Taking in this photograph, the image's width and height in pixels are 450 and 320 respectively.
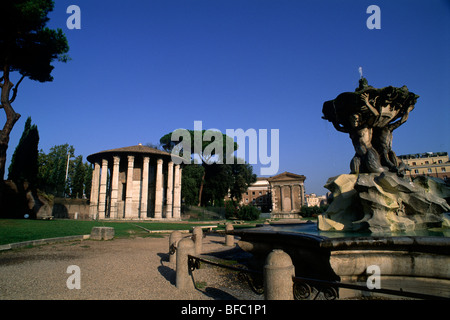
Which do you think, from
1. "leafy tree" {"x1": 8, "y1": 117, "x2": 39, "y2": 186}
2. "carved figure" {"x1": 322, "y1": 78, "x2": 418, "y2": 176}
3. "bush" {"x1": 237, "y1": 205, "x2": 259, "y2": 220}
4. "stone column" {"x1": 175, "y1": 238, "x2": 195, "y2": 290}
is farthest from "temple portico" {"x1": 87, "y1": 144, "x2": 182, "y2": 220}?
"carved figure" {"x1": 322, "y1": 78, "x2": 418, "y2": 176}

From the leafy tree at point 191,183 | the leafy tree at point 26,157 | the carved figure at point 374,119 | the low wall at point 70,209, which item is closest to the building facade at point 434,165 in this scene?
the leafy tree at point 191,183

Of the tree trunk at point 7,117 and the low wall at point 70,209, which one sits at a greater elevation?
the tree trunk at point 7,117

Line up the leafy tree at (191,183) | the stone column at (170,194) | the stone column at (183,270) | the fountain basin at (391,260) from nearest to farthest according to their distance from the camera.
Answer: the fountain basin at (391,260) < the stone column at (183,270) < the stone column at (170,194) < the leafy tree at (191,183)

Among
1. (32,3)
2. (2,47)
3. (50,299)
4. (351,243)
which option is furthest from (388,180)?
(2,47)

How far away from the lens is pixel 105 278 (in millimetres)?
5492

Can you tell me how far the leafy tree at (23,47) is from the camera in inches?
754

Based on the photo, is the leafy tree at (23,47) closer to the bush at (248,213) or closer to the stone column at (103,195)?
the stone column at (103,195)

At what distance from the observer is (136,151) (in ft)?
108

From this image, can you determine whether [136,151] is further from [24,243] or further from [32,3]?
[24,243]

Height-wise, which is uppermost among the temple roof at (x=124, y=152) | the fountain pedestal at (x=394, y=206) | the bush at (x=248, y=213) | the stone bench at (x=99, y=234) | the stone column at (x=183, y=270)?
the temple roof at (x=124, y=152)

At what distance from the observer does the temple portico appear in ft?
107

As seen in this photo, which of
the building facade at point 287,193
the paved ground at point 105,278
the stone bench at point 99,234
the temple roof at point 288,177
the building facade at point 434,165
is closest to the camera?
the paved ground at point 105,278

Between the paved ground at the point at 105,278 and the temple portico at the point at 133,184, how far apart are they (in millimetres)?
25175

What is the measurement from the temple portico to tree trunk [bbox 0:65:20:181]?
42.9ft
